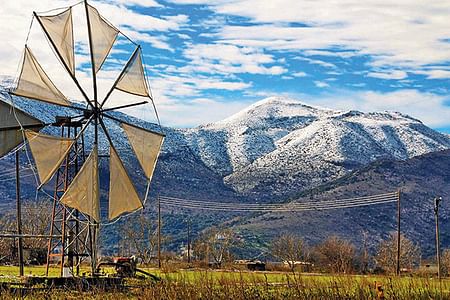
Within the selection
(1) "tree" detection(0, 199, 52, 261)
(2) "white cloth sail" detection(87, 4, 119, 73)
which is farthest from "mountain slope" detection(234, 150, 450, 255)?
(2) "white cloth sail" detection(87, 4, 119, 73)

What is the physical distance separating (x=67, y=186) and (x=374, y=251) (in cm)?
8892

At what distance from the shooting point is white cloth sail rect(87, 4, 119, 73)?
106ft

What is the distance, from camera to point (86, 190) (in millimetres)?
30891

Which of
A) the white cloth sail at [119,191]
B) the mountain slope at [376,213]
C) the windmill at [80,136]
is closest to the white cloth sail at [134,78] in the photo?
the windmill at [80,136]

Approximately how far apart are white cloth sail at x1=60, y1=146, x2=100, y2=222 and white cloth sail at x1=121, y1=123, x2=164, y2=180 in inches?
95.4

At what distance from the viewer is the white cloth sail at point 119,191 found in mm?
31688

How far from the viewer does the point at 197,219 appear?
147750 millimetres

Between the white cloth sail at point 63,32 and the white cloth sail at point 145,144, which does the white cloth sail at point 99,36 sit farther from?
the white cloth sail at point 145,144

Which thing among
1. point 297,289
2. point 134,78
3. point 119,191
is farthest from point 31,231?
point 297,289

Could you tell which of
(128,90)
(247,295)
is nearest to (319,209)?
(128,90)

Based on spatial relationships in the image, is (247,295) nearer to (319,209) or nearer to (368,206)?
(319,209)

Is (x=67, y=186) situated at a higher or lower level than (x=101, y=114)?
lower

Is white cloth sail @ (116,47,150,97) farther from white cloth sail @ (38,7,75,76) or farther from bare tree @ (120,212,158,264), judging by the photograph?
bare tree @ (120,212,158,264)

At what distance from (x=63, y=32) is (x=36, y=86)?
241 cm
